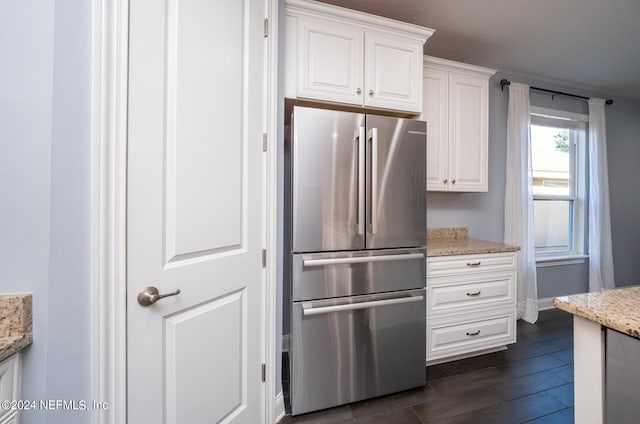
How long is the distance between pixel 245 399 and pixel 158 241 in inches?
35.9

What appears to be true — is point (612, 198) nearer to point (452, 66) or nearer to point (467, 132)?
point (467, 132)

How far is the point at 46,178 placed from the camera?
0.70 metres

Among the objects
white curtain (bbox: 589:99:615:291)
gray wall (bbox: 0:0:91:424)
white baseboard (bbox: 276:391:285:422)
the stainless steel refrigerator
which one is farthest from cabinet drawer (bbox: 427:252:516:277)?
white curtain (bbox: 589:99:615:291)

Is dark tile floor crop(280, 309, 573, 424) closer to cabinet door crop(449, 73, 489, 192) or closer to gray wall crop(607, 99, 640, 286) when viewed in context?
cabinet door crop(449, 73, 489, 192)

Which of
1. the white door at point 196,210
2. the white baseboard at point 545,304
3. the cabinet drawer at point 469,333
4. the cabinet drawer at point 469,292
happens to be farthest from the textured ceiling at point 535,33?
the white baseboard at point 545,304

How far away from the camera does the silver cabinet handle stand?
1.50 meters

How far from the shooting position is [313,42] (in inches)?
62.4

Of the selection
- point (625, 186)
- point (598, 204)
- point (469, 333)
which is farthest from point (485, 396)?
point (625, 186)

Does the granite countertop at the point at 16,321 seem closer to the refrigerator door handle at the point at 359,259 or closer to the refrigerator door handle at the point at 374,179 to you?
the refrigerator door handle at the point at 359,259

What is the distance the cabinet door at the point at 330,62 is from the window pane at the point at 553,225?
113 inches

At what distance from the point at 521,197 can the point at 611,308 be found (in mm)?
2524

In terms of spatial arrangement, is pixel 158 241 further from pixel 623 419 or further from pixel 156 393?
pixel 623 419

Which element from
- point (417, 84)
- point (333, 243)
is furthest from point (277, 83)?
point (417, 84)

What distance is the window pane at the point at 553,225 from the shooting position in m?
3.09
